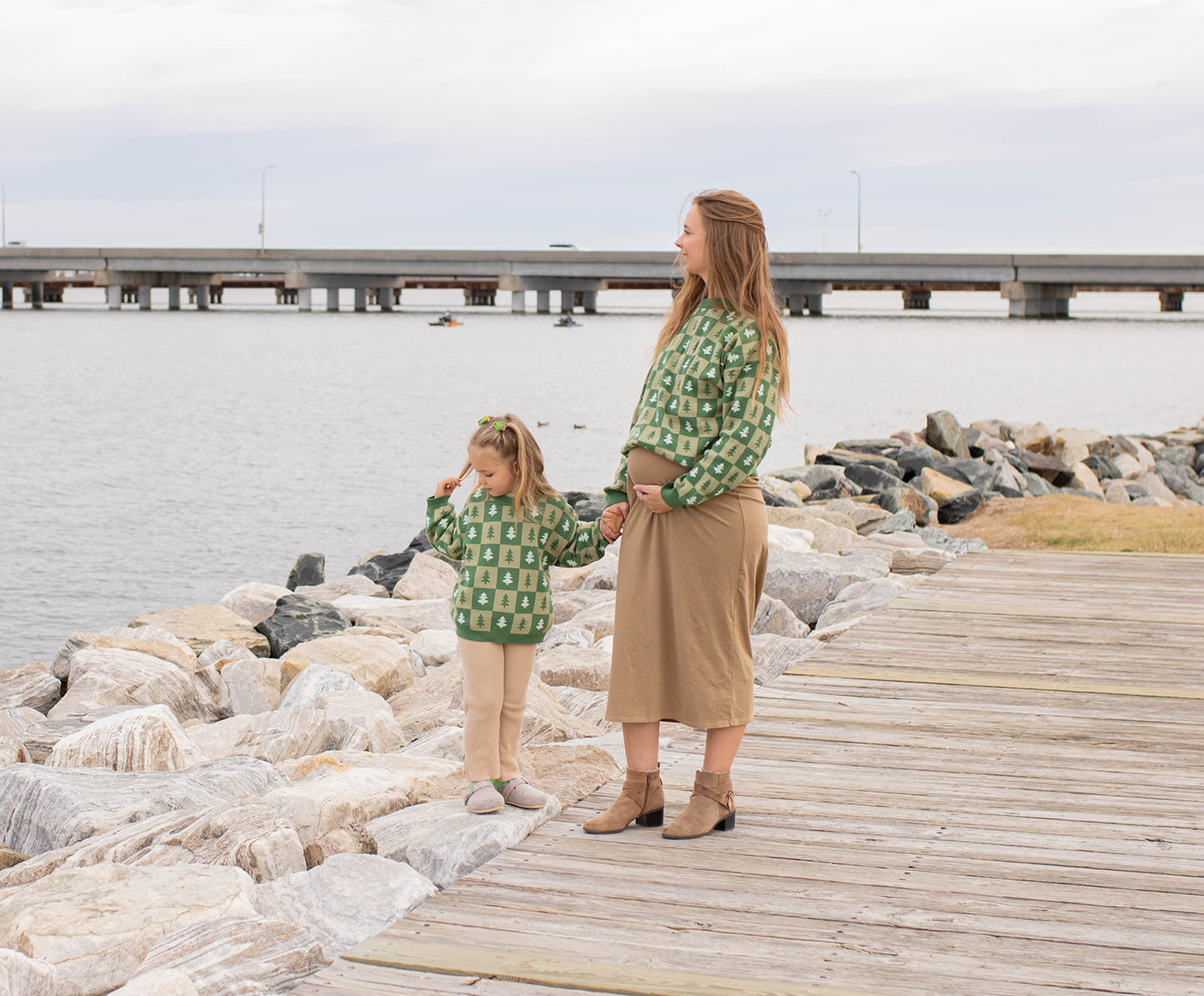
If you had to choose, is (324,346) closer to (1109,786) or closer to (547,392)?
(547,392)

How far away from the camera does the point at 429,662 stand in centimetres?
913

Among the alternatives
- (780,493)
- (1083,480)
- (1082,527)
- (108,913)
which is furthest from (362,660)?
(1083,480)

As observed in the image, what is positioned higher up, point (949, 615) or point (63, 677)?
point (949, 615)

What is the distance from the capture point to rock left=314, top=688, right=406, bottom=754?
248 inches

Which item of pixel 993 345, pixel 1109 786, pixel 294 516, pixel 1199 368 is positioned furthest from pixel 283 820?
pixel 993 345

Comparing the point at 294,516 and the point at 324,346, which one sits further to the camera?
the point at 324,346

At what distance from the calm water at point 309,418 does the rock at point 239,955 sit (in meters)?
2.37

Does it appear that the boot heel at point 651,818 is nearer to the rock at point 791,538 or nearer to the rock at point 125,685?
the rock at point 125,685

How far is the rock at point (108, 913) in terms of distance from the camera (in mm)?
3488

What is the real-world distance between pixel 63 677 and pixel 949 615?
548 centimetres

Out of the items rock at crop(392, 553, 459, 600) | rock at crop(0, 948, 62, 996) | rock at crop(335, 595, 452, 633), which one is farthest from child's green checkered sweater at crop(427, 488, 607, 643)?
rock at crop(392, 553, 459, 600)

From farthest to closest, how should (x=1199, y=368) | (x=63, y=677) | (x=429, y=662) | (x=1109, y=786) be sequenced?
(x=1199, y=368) < (x=429, y=662) < (x=63, y=677) < (x=1109, y=786)

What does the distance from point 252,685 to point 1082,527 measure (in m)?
7.61

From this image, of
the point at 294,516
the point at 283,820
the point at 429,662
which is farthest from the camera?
the point at 294,516
